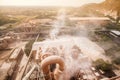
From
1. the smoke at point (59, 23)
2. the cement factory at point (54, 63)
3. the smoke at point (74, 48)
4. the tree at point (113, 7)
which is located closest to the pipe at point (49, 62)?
the cement factory at point (54, 63)

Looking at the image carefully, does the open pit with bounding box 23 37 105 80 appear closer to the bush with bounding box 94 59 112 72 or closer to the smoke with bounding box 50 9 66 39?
the bush with bounding box 94 59 112 72

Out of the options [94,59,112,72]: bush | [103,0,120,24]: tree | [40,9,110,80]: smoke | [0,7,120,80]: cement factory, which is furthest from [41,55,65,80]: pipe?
[103,0,120,24]: tree

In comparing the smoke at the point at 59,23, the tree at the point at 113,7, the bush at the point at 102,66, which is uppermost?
the tree at the point at 113,7

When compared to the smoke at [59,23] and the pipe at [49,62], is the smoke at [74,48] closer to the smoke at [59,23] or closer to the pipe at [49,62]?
the smoke at [59,23]

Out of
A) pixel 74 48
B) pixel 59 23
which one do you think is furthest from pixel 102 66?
pixel 59 23

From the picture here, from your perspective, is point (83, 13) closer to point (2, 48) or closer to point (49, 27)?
point (49, 27)

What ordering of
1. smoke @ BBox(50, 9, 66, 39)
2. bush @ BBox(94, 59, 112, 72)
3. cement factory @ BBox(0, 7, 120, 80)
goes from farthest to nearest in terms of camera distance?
smoke @ BBox(50, 9, 66, 39) → bush @ BBox(94, 59, 112, 72) → cement factory @ BBox(0, 7, 120, 80)

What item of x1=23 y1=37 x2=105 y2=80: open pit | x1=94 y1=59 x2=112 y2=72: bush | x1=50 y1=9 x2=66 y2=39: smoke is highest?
x1=50 y1=9 x2=66 y2=39: smoke

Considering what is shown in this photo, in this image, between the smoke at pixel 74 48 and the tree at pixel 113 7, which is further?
Answer: the tree at pixel 113 7

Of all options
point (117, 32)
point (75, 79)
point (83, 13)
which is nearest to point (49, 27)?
point (83, 13)

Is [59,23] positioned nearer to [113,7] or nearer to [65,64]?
[113,7]

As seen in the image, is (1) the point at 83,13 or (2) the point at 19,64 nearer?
(2) the point at 19,64
